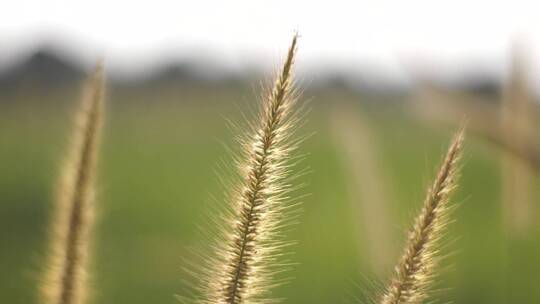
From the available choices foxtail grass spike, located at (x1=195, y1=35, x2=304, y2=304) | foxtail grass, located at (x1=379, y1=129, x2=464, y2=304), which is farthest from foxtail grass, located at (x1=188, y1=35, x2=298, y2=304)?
foxtail grass, located at (x1=379, y1=129, x2=464, y2=304)

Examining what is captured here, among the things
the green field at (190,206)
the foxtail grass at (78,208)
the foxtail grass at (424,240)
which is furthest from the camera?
the green field at (190,206)

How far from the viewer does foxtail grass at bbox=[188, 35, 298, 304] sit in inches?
29.0

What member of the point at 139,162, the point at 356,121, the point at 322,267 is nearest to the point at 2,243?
the point at 322,267

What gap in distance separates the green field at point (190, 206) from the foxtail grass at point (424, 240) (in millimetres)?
47

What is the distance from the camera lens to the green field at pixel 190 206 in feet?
21.4

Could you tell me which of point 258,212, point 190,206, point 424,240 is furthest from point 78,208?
point 190,206

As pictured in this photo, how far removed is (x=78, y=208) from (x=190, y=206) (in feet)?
35.9

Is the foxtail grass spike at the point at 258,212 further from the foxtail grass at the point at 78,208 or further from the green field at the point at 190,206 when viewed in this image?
the foxtail grass at the point at 78,208

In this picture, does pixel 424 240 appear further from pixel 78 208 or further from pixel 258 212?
pixel 78 208

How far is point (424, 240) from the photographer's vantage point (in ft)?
2.39

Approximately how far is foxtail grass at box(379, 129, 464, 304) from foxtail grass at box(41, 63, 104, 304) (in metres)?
0.39

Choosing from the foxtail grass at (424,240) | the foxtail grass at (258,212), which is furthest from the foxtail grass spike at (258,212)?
the foxtail grass at (424,240)

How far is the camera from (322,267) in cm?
898

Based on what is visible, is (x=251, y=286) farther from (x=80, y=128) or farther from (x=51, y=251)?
(x=51, y=251)
